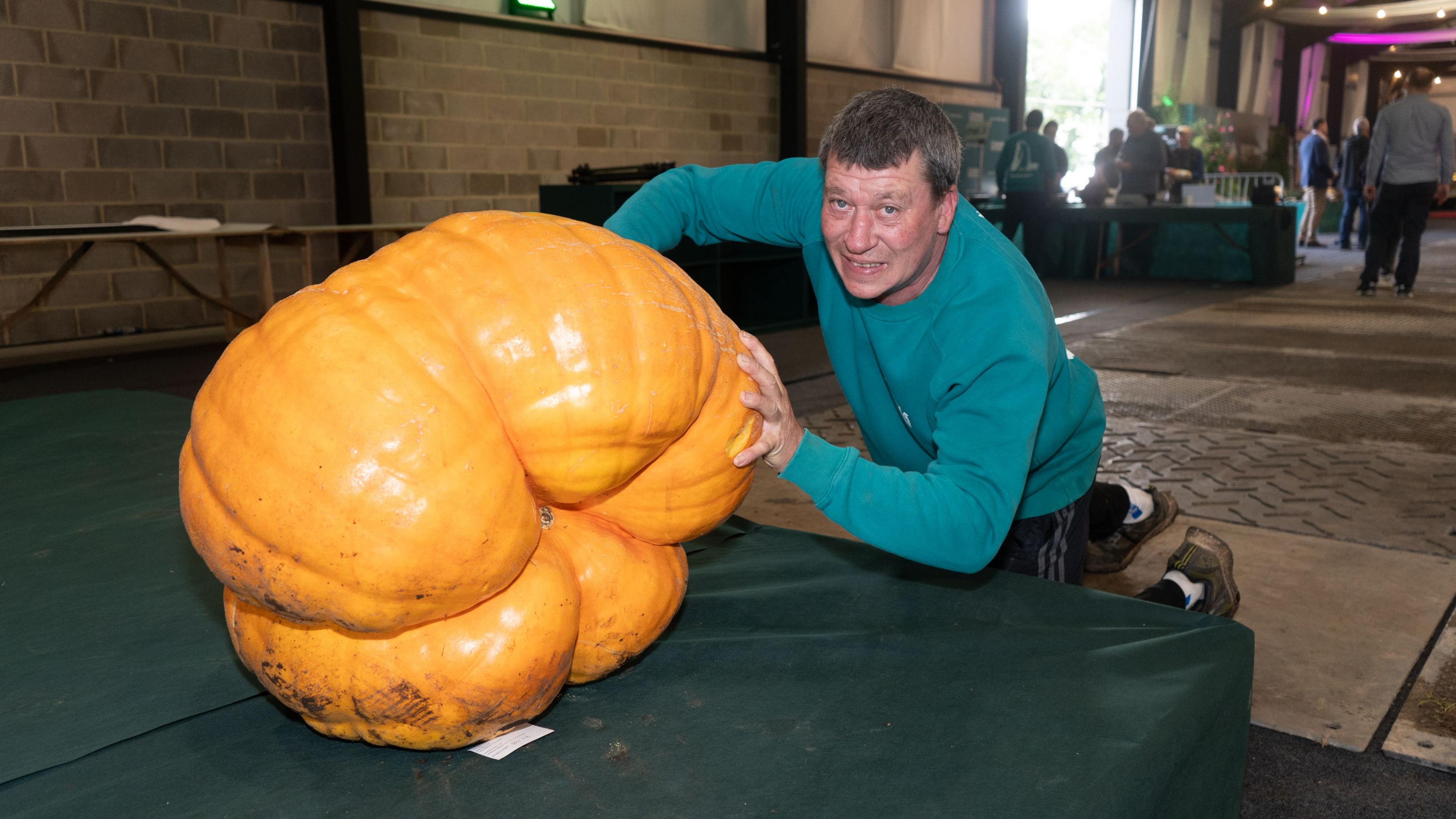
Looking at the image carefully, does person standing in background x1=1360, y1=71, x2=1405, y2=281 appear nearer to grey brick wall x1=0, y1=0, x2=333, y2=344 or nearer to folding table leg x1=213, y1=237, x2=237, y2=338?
grey brick wall x1=0, y1=0, x2=333, y2=344

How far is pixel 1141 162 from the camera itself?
11.6 meters

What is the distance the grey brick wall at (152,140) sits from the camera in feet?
20.9

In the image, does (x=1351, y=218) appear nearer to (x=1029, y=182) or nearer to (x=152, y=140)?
(x=1029, y=182)

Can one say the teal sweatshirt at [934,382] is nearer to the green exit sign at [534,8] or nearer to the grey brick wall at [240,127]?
the grey brick wall at [240,127]

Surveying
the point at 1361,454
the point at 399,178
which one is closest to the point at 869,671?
the point at 1361,454

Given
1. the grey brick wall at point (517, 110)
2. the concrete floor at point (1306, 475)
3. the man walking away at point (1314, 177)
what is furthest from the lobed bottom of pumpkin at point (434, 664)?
the man walking away at point (1314, 177)

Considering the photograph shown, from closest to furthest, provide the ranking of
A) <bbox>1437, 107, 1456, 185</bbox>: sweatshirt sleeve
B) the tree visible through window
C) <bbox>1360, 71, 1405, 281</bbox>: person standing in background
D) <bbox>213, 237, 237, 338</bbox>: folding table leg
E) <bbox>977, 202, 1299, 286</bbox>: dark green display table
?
1. <bbox>213, 237, 237, 338</bbox>: folding table leg
2. <bbox>1437, 107, 1456, 185</bbox>: sweatshirt sleeve
3. <bbox>1360, 71, 1405, 281</bbox>: person standing in background
4. <bbox>977, 202, 1299, 286</bbox>: dark green display table
5. the tree visible through window

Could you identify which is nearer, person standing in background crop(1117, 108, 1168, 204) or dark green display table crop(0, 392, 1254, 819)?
dark green display table crop(0, 392, 1254, 819)

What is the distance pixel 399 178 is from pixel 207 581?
6863 mm

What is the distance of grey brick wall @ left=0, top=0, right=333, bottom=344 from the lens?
20.9 ft

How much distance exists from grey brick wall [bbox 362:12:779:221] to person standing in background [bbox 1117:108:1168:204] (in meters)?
4.51

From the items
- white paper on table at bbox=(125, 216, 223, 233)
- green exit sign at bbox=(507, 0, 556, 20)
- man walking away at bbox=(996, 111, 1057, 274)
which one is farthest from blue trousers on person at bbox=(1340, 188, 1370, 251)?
white paper on table at bbox=(125, 216, 223, 233)

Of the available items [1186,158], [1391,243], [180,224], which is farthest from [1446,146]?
[180,224]

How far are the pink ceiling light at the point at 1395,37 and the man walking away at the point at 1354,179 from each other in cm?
1309
